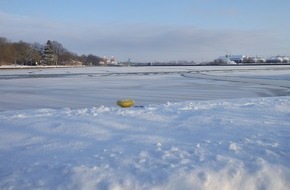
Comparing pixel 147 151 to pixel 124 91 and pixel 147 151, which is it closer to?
pixel 147 151

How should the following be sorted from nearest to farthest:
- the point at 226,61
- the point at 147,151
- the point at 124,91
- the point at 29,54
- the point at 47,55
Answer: the point at 147,151 → the point at 124,91 → the point at 29,54 → the point at 47,55 → the point at 226,61

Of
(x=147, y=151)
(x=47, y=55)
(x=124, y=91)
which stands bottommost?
(x=124, y=91)

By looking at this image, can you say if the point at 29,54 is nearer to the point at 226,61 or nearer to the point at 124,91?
the point at 226,61

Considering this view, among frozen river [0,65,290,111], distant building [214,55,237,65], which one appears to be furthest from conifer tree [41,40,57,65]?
frozen river [0,65,290,111]

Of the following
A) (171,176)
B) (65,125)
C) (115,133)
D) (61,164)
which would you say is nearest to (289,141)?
(171,176)

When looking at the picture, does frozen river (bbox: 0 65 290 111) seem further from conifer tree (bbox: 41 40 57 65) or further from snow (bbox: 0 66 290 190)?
conifer tree (bbox: 41 40 57 65)

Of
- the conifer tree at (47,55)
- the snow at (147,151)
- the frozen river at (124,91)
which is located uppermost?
the conifer tree at (47,55)

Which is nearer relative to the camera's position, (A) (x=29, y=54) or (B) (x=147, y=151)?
(B) (x=147, y=151)

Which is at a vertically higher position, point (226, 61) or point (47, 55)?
point (47, 55)

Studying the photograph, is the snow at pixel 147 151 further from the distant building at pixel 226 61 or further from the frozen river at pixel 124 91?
the distant building at pixel 226 61

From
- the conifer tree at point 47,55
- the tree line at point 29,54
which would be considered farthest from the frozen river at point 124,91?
the conifer tree at point 47,55

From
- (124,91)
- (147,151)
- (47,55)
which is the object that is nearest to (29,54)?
(47,55)

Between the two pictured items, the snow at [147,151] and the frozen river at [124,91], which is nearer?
the snow at [147,151]

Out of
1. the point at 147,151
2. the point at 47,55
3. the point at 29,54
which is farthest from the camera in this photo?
the point at 47,55
